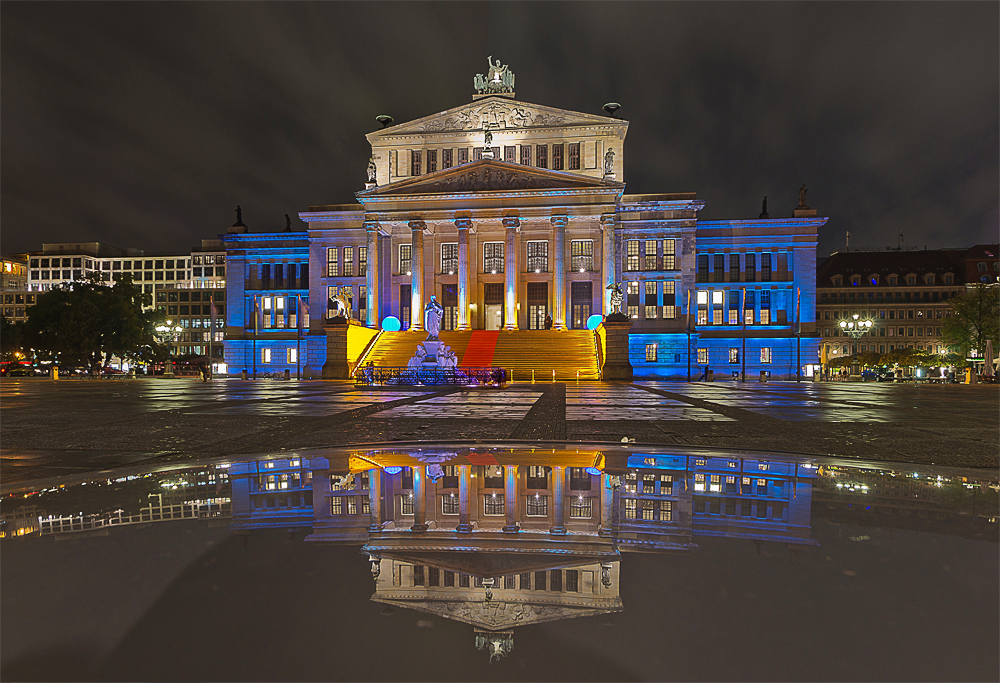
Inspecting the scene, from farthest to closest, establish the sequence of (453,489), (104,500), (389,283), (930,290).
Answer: (930,290) → (389,283) → (453,489) → (104,500)

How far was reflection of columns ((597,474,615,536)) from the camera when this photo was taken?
13.9 feet

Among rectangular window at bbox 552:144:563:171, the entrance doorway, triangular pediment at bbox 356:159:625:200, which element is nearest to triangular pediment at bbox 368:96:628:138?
rectangular window at bbox 552:144:563:171

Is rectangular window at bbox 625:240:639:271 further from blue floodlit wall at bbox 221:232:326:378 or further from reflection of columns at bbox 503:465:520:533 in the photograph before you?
reflection of columns at bbox 503:465:520:533

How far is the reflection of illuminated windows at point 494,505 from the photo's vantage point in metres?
4.75

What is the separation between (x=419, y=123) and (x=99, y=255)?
102925 mm

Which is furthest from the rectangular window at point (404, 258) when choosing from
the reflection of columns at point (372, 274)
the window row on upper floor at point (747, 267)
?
the window row on upper floor at point (747, 267)

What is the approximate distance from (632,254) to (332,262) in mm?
32301

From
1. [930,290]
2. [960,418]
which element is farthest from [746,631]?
[930,290]

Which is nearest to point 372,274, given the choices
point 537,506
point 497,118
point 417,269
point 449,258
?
point 417,269

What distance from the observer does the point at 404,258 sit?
2235 inches

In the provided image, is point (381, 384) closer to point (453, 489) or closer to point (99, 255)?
point (453, 489)

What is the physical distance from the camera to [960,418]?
14.2 m

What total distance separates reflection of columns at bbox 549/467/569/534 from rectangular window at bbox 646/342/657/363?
48.3 meters

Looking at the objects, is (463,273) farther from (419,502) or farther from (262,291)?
(419,502)
